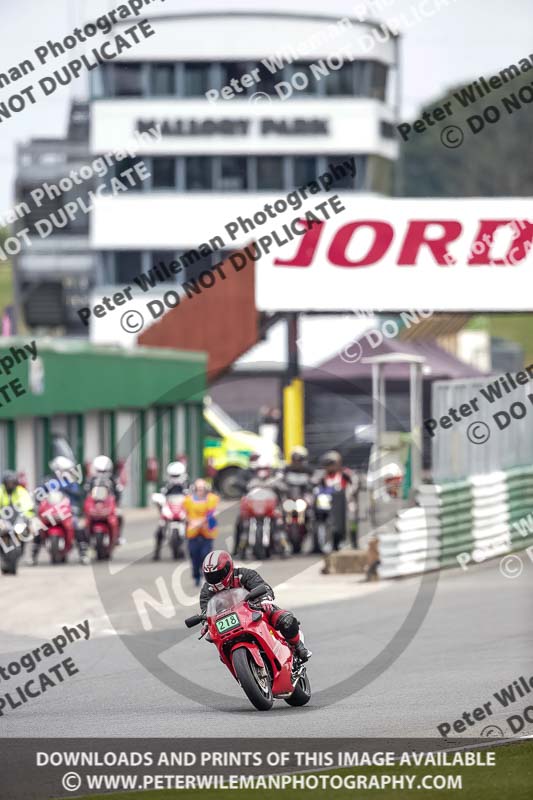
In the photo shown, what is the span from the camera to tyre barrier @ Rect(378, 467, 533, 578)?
22047 mm

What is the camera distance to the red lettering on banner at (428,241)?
2542 cm

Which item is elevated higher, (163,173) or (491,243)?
(491,243)

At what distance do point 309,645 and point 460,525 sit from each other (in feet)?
26.5

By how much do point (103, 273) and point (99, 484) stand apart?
3950 centimetres

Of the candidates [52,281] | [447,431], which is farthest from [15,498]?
[52,281]

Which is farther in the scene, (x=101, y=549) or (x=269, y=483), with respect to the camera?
(x=269, y=483)

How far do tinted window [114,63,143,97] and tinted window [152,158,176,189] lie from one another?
2.69 meters

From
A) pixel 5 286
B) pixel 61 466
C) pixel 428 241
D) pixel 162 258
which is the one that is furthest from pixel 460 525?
pixel 5 286

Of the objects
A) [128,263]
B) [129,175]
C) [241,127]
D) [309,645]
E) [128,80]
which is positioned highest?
[128,80]

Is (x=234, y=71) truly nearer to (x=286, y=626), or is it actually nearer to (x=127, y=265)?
(x=127, y=265)

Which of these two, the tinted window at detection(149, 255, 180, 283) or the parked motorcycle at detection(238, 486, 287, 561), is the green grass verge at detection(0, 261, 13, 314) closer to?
the tinted window at detection(149, 255, 180, 283)

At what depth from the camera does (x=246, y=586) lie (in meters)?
11.7

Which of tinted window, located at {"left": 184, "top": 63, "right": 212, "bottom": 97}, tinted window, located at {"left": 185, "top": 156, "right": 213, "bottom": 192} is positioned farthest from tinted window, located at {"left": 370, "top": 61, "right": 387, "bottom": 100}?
tinted window, located at {"left": 185, "top": 156, "right": 213, "bottom": 192}
